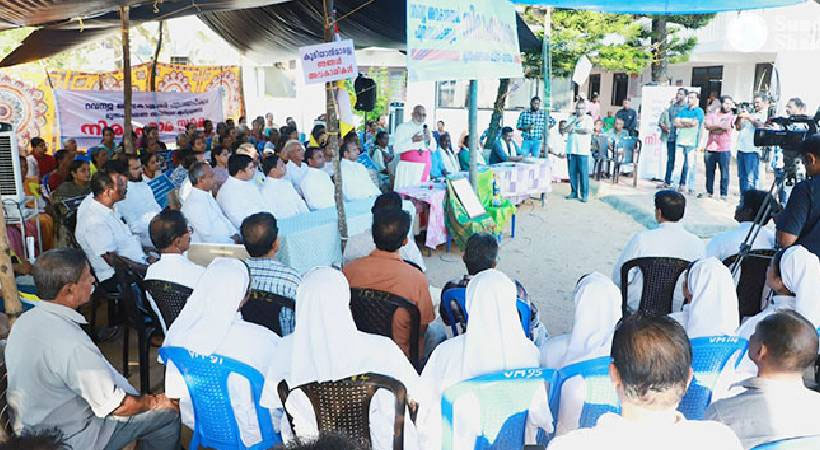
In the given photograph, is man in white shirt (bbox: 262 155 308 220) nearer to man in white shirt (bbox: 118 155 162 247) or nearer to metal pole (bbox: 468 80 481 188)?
man in white shirt (bbox: 118 155 162 247)

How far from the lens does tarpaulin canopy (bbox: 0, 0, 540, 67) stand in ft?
22.6

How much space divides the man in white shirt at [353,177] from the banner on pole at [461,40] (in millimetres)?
1914

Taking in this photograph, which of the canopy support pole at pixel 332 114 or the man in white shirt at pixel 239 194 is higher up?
the canopy support pole at pixel 332 114

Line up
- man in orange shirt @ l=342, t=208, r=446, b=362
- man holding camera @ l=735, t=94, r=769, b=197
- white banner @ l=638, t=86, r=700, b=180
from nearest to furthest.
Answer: man in orange shirt @ l=342, t=208, r=446, b=362 → man holding camera @ l=735, t=94, r=769, b=197 → white banner @ l=638, t=86, r=700, b=180

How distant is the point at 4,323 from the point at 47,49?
8826mm

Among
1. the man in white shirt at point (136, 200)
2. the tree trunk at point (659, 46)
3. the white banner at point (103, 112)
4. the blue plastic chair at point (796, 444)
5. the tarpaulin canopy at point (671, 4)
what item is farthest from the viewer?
the tree trunk at point (659, 46)

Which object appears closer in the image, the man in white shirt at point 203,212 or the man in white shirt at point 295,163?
the man in white shirt at point 203,212

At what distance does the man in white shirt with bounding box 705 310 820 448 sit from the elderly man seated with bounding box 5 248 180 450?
2114mm

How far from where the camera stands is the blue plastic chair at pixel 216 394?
2498 mm

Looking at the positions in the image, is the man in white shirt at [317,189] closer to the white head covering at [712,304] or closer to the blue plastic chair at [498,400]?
the white head covering at [712,304]


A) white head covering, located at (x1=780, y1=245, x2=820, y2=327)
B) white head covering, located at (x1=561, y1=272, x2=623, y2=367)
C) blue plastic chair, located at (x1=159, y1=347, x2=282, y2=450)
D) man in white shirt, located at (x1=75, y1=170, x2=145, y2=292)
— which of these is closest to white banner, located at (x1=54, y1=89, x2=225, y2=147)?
man in white shirt, located at (x1=75, y1=170, x2=145, y2=292)

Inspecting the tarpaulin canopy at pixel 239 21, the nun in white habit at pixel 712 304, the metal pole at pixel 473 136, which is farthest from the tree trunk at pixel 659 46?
the nun in white habit at pixel 712 304

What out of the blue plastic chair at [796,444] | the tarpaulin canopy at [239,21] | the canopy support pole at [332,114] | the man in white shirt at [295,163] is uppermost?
the tarpaulin canopy at [239,21]

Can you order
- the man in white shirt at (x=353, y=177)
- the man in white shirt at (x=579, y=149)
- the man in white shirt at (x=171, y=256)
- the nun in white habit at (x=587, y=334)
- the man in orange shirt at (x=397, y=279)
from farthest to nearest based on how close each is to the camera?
the man in white shirt at (x=579, y=149), the man in white shirt at (x=353, y=177), the man in white shirt at (x=171, y=256), the man in orange shirt at (x=397, y=279), the nun in white habit at (x=587, y=334)
